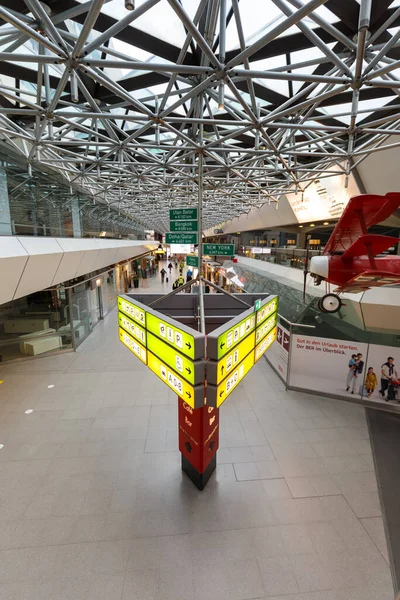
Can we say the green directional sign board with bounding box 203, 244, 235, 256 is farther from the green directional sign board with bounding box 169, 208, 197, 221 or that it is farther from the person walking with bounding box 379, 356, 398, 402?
the person walking with bounding box 379, 356, 398, 402

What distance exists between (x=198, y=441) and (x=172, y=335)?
10.5 ft

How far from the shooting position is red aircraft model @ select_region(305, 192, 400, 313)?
21.1 feet

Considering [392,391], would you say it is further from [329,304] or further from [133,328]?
[133,328]

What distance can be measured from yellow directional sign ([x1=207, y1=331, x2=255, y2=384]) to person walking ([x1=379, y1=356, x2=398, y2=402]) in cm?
682

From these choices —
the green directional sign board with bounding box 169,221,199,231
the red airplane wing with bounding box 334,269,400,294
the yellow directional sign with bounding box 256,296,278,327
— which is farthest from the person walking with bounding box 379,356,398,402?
the green directional sign board with bounding box 169,221,199,231

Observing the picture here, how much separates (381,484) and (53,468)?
26.8ft

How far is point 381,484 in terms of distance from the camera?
594 cm

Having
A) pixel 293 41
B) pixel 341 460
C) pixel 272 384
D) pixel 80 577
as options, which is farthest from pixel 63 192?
pixel 341 460

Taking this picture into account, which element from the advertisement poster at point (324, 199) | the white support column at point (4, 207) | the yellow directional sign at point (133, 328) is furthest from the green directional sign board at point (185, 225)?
the advertisement poster at point (324, 199)

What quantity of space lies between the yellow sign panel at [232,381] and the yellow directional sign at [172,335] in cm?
72

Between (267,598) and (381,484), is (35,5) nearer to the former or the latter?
(267,598)

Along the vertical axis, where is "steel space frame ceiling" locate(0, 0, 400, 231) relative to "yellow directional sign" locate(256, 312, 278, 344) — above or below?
above

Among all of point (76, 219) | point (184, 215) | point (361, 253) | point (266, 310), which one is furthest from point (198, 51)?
point (76, 219)

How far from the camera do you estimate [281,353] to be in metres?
10.6
